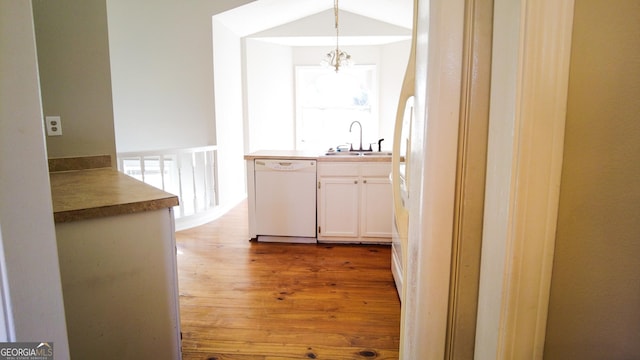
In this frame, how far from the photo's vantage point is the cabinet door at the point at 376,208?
3.38 metres

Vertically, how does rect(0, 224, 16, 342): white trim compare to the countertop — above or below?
below

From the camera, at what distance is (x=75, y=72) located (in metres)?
2.10

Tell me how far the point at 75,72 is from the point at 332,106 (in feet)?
16.2

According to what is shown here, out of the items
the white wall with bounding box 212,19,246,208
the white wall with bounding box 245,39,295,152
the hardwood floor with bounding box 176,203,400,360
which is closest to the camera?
the hardwood floor with bounding box 176,203,400,360

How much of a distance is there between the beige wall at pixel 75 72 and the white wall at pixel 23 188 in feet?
5.28

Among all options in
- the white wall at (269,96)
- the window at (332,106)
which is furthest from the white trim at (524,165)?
the window at (332,106)

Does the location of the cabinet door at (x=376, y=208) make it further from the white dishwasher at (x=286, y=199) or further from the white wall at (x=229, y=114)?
the white wall at (x=229, y=114)

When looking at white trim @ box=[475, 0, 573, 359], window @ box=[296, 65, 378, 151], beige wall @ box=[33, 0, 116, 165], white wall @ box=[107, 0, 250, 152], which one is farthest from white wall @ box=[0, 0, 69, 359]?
window @ box=[296, 65, 378, 151]

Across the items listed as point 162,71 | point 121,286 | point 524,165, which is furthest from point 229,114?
point 524,165

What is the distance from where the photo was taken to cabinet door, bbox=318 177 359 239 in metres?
3.43

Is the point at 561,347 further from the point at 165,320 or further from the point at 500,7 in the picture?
the point at 165,320

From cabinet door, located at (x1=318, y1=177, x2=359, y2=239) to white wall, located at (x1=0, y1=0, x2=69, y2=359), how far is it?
274 cm

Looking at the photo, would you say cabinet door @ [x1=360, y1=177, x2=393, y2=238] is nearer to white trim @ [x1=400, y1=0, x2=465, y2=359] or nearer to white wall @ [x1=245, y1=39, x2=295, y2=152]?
white trim @ [x1=400, y1=0, x2=465, y2=359]

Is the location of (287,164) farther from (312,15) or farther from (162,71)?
(312,15)
